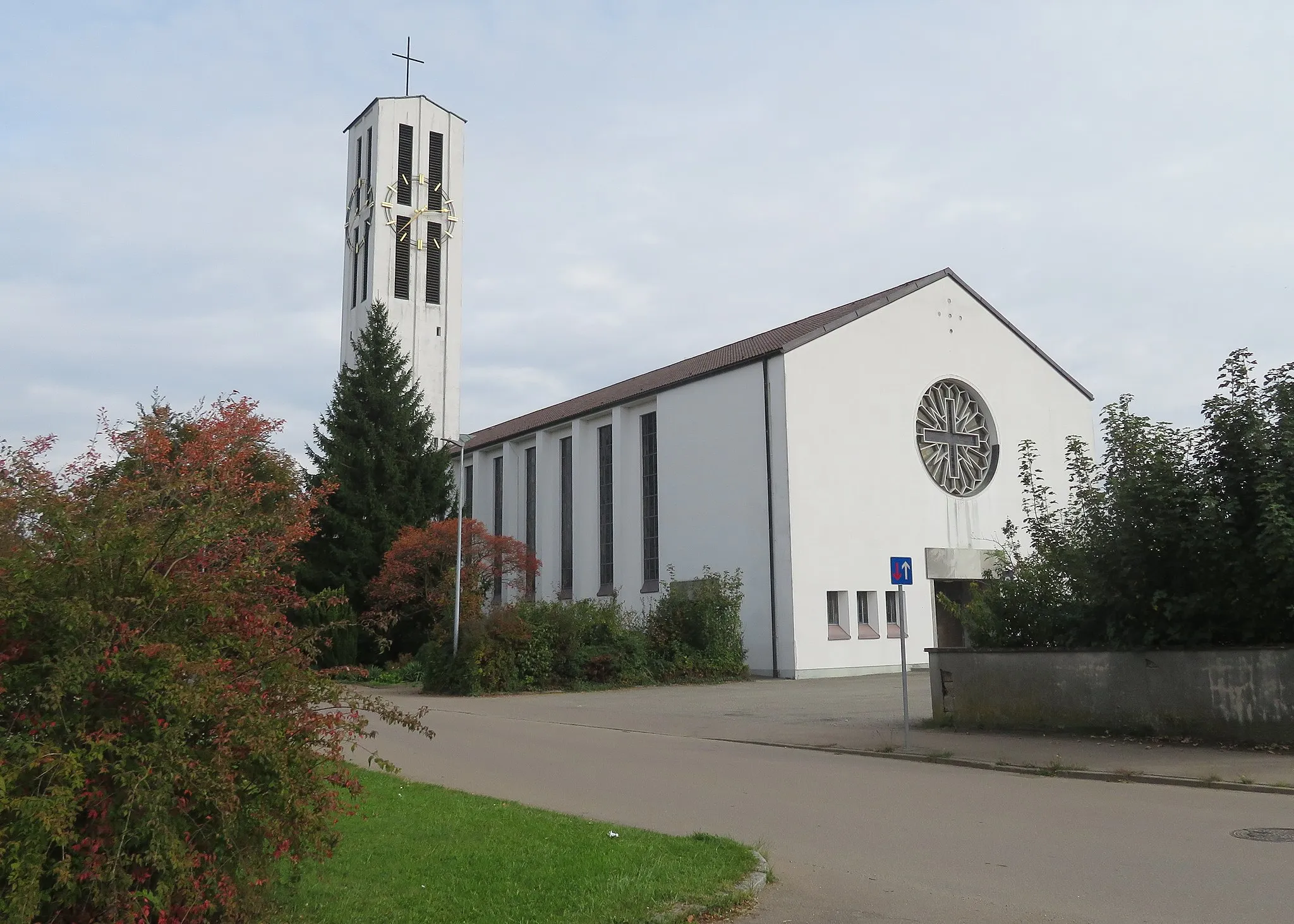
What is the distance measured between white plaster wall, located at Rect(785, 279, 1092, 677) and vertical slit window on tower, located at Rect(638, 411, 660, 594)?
6725mm

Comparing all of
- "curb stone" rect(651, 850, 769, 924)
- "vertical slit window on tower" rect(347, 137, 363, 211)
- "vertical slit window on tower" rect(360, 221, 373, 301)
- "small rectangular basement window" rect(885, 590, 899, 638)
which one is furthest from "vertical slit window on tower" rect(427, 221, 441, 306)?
"curb stone" rect(651, 850, 769, 924)

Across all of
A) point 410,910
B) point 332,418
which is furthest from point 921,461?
point 410,910

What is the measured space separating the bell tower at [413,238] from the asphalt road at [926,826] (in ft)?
130

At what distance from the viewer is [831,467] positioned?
1291 inches

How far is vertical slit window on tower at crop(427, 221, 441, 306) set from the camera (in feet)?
175

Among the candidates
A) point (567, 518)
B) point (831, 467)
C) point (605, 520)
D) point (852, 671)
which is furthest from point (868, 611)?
point (567, 518)

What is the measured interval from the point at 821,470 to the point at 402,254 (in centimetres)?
2874

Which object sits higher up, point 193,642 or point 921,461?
point 921,461

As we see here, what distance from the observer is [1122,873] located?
22.9 feet

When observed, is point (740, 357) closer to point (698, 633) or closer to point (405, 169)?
point (698, 633)

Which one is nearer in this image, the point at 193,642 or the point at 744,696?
the point at 193,642

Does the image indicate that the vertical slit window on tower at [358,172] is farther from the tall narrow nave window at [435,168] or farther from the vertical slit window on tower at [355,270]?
the tall narrow nave window at [435,168]

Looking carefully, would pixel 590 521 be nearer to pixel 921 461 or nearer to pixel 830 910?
pixel 921 461

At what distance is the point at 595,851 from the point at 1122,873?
3504 mm
